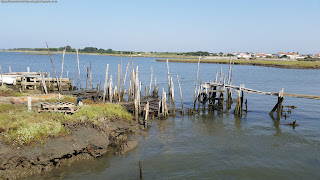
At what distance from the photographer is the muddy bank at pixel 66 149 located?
11.0 meters

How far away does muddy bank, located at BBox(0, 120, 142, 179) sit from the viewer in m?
11.0

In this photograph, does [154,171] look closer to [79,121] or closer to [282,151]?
[79,121]

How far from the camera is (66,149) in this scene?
12469mm

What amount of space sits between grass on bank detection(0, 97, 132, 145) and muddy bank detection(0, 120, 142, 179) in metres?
0.33

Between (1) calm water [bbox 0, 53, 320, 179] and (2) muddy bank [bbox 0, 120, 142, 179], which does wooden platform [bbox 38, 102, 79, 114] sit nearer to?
(2) muddy bank [bbox 0, 120, 142, 179]

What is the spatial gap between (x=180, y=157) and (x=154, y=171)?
2140 millimetres

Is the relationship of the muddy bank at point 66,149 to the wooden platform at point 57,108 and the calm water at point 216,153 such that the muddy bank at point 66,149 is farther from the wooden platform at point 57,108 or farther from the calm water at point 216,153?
the wooden platform at point 57,108

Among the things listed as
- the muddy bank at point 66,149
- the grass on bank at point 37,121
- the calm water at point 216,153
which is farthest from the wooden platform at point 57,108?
the calm water at point 216,153

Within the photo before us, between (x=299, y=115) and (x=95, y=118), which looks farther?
(x=299, y=115)

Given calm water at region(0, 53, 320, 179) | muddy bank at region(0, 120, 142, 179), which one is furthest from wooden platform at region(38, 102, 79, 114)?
calm water at region(0, 53, 320, 179)

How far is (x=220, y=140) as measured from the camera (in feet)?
55.8

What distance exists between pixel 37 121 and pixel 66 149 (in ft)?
8.03

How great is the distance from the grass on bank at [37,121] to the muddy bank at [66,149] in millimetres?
326

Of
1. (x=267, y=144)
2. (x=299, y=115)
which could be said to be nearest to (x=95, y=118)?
(x=267, y=144)
